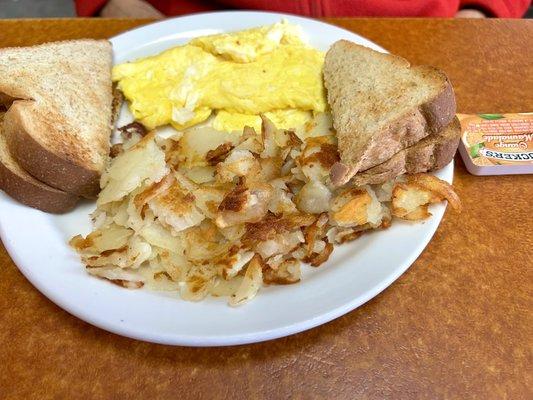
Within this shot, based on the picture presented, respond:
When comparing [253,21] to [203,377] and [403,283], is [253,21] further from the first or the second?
[203,377]

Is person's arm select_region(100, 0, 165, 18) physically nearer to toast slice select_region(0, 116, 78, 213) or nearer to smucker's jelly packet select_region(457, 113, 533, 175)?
toast slice select_region(0, 116, 78, 213)

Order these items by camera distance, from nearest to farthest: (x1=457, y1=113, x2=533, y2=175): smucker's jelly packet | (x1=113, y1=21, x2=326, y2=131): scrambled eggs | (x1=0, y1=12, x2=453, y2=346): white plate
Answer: (x1=0, y1=12, x2=453, y2=346): white plate
(x1=457, y1=113, x2=533, y2=175): smucker's jelly packet
(x1=113, y1=21, x2=326, y2=131): scrambled eggs

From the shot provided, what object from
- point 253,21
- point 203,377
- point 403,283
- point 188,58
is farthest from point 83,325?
point 253,21

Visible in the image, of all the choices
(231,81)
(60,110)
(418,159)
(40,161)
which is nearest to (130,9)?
(231,81)

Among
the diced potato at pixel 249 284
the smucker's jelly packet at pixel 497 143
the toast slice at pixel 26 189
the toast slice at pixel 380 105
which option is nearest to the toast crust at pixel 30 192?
the toast slice at pixel 26 189

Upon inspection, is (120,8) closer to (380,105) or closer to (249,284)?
(380,105)

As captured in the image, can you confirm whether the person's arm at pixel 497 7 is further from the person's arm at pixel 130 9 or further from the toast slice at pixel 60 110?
the toast slice at pixel 60 110

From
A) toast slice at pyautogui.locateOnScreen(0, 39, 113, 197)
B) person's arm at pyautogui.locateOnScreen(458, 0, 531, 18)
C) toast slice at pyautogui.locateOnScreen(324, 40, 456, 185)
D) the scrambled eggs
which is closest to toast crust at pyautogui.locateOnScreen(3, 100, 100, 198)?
toast slice at pyautogui.locateOnScreen(0, 39, 113, 197)
